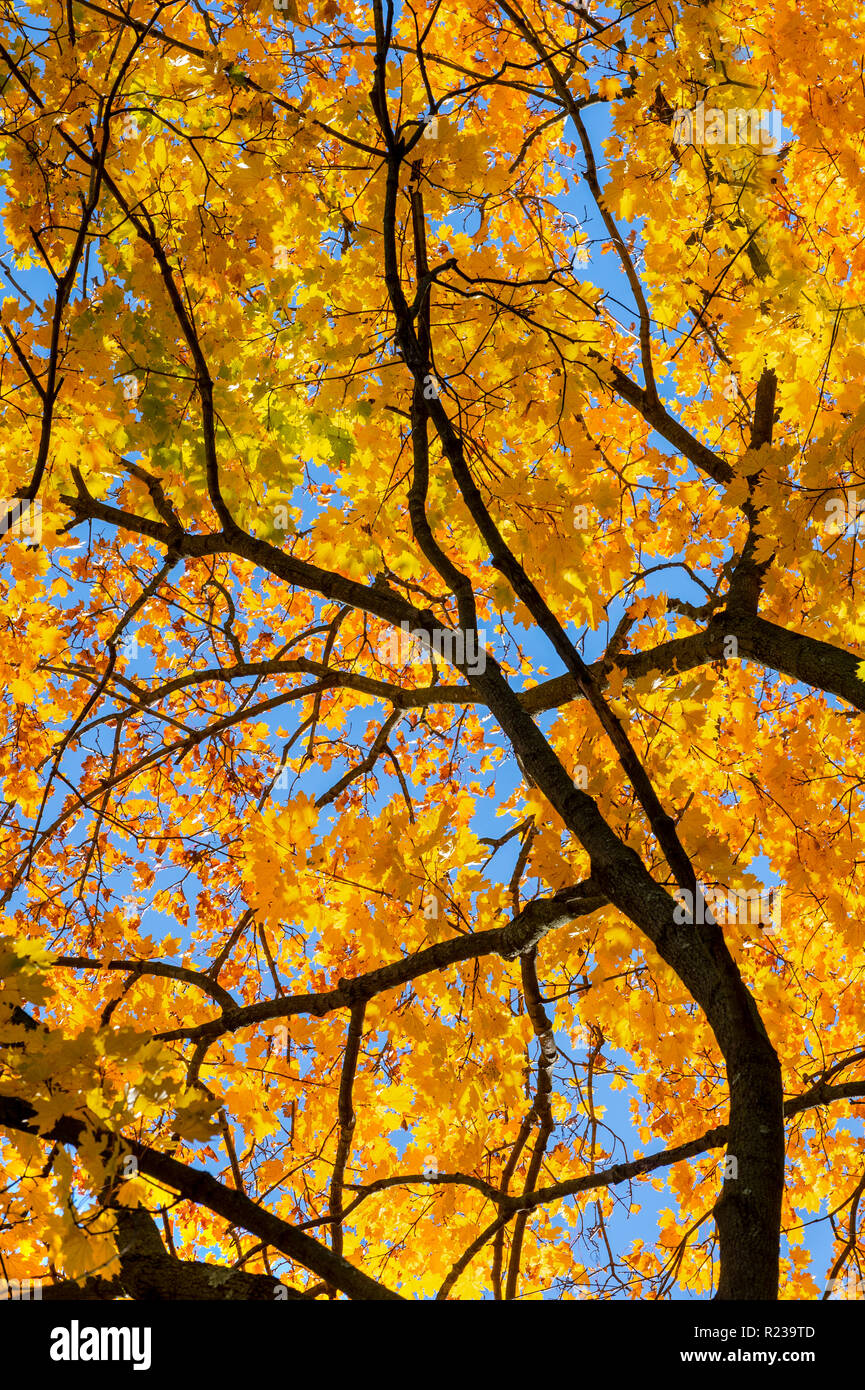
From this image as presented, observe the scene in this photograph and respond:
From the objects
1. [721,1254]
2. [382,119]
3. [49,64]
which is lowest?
[721,1254]

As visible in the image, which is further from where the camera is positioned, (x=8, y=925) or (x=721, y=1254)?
(x=8, y=925)

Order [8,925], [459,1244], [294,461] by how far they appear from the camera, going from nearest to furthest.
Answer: [8,925], [459,1244], [294,461]

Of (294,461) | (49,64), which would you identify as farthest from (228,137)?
(294,461)

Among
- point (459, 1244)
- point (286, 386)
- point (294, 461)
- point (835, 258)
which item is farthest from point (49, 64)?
point (459, 1244)

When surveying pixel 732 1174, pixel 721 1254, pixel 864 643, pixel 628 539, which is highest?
pixel 628 539

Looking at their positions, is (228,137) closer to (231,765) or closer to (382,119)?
(382,119)

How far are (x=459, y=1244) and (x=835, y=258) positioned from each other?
19.6 feet

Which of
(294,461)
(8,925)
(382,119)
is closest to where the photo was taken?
(382,119)

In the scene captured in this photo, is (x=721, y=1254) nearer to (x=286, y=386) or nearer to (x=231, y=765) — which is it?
(x=286, y=386)

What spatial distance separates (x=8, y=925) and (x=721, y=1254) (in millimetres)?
3136

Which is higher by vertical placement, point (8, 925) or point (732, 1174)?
point (8, 925)

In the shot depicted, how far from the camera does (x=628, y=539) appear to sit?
239 inches
